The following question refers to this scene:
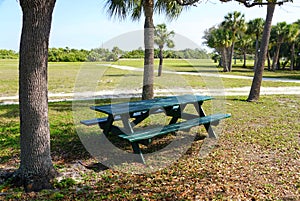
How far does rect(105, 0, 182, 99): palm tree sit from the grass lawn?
2.81m

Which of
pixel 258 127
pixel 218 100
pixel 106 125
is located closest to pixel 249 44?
pixel 218 100

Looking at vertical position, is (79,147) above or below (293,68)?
below

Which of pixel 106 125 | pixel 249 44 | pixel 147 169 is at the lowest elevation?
pixel 147 169

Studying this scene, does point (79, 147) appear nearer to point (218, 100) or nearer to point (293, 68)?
point (218, 100)

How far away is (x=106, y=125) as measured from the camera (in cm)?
456

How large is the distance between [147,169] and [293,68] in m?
38.0

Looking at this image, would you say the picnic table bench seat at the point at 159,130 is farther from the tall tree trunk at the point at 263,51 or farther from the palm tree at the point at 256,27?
the palm tree at the point at 256,27

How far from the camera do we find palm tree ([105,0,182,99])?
790 centimetres

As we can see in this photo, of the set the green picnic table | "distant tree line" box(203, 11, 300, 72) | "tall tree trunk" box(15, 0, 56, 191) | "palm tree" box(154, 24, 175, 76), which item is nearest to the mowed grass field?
"palm tree" box(154, 24, 175, 76)

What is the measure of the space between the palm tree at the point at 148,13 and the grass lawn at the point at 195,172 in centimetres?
281

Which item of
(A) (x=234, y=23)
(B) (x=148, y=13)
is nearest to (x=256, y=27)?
(A) (x=234, y=23)

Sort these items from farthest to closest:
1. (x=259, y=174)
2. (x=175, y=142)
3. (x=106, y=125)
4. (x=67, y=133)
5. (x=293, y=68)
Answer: (x=293, y=68), (x=67, y=133), (x=175, y=142), (x=106, y=125), (x=259, y=174)

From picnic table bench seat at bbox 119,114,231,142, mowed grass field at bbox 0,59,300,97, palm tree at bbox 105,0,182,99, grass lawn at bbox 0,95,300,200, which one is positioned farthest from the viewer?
mowed grass field at bbox 0,59,300,97

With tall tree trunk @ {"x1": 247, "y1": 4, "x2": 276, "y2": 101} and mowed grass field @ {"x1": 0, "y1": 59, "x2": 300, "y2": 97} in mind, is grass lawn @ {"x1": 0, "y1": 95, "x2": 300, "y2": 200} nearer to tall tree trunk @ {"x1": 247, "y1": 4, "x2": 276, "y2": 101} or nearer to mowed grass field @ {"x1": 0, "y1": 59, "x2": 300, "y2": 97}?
tall tree trunk @ {"x1": 247, "y1": 4, "x2": 276, "y2": 101}
